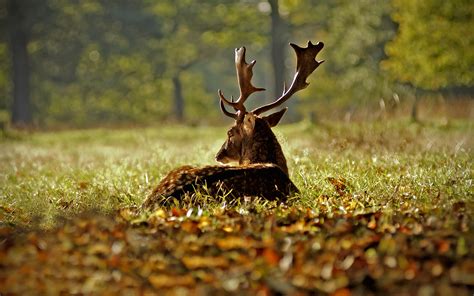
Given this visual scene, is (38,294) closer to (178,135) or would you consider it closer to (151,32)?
(178,135)

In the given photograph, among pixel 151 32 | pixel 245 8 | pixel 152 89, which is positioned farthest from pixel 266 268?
pixel 152 89

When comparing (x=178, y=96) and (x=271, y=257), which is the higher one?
(x=271, y=257)

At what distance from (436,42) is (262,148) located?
52.9 ft

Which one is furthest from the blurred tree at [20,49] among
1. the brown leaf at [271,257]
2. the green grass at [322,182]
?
the brown leaf at [271,257]

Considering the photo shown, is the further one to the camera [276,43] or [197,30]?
[197,30]

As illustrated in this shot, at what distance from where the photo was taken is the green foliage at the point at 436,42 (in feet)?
66.2

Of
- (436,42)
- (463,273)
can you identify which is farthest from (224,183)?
(436,42)

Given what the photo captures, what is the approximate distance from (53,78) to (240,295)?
33.1 meters

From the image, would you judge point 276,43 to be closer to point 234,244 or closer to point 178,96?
point 178,96

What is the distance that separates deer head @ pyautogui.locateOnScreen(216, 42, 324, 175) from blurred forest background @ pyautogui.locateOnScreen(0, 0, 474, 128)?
16.5 meters

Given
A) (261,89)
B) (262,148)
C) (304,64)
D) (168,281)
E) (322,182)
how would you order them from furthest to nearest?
1. (304,64)
2. (261,89)
3. (322,182)
4. (262,148)
5. (168,281)

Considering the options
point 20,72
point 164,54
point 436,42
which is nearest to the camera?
point 436,42

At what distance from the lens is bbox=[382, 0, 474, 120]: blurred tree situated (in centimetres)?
A: 2019

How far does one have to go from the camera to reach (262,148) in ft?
20.8
